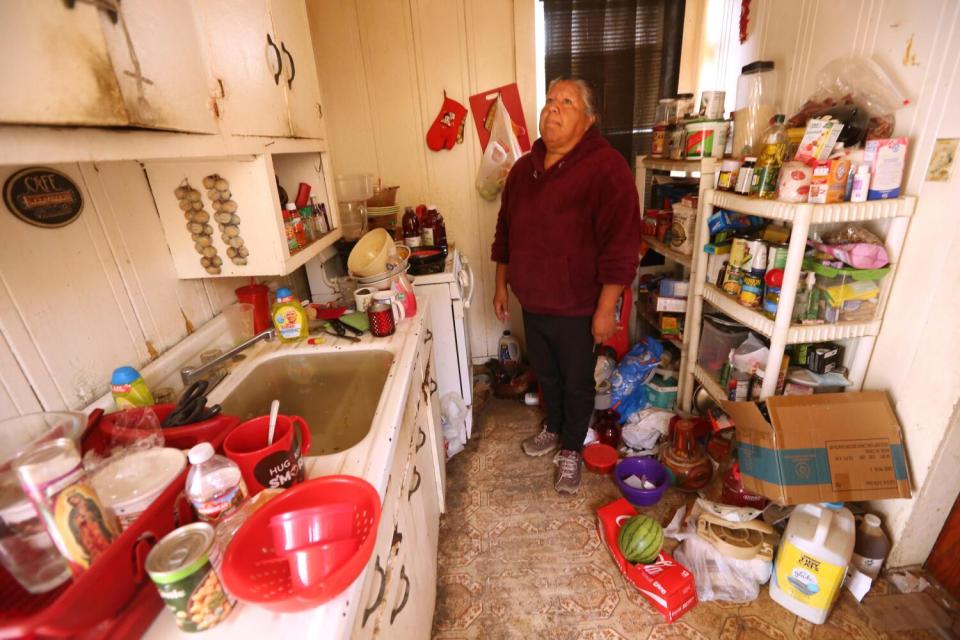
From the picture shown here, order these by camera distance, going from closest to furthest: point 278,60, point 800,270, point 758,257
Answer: point 278,60
point 800,270
point 758,257

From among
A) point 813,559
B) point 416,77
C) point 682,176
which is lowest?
point 813,559

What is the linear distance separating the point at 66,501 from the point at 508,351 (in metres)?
2.31

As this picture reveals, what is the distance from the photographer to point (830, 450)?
133 centimetres

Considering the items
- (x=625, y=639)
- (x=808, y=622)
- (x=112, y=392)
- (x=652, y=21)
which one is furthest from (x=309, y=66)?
(x=808, y=622)

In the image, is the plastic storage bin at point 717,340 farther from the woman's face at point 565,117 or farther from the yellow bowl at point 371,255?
the yellow bowl at point 371,255

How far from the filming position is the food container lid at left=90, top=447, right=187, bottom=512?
61 cm

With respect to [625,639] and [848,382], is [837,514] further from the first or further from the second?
[625,639]

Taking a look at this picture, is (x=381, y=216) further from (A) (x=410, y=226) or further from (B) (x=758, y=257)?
(B) (x=758, y=257)

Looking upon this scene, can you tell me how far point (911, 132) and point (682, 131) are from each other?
75cm

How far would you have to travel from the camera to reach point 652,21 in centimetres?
232

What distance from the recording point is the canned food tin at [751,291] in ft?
5.01

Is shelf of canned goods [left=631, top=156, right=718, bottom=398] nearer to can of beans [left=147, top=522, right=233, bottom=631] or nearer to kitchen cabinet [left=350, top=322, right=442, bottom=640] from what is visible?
kitchen cabinet [left=350, top=322, right=442, bottom=640]

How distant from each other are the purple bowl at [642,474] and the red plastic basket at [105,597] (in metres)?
1.58

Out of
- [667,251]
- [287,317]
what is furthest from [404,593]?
[667,251]
